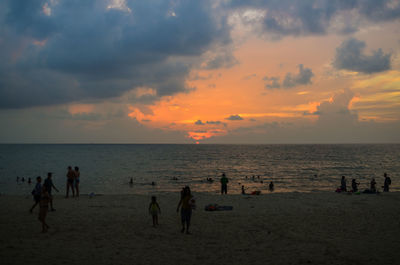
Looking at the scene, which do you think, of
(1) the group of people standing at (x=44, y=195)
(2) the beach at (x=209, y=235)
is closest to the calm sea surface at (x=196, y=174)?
(1) the group of people standing at (x=44, y=195)

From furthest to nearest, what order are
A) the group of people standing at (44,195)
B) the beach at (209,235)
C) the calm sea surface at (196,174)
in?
the calm sea surface at (196,174)
the group of people standing at (44,195)
the beach at (209,235)

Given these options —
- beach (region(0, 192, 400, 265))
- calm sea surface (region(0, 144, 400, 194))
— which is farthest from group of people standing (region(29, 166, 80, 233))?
calm sea surface (region(0, 144, 400, 194))

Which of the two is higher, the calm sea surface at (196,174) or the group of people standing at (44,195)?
the group of people standing at (44,195)

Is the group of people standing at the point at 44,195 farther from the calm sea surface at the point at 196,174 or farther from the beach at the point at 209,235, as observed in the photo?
the calm sea surface at the point at 196,174

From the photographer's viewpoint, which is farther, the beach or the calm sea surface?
the calm sea surface

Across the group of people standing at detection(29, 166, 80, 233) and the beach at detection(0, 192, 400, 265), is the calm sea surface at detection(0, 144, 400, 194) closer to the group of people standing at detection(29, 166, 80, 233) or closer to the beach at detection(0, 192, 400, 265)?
the group of people standing at detection(29, 166, 80, 233)

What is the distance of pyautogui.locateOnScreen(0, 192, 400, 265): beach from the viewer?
880cm

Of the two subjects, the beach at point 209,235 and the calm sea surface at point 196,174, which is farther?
the calm sea surface at point 196,174

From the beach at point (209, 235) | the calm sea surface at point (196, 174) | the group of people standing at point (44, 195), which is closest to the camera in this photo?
the beach at point (209, 235)

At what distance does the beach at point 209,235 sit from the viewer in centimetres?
880

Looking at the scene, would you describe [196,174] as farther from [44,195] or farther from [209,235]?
[44,195]

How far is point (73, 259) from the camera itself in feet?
28.2

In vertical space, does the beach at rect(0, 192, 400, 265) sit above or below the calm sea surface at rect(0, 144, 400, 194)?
above

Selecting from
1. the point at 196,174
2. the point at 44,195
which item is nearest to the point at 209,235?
the point at 44,195
